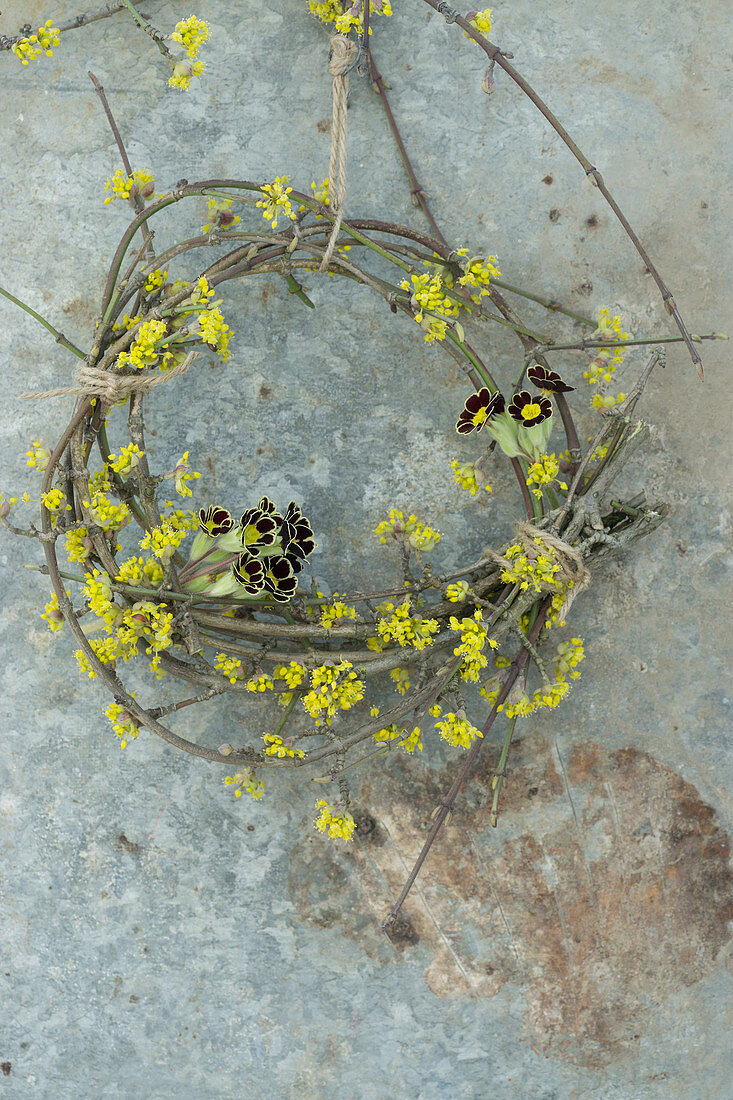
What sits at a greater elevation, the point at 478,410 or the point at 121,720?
the point at 478,410

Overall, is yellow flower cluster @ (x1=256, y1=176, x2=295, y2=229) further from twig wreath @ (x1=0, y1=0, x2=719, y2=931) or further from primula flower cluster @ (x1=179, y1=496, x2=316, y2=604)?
primula flower cluster @ (x1=179, y1=496, x2=316, y2=604)

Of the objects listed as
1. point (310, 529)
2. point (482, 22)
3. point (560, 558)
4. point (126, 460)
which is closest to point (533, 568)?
point (560, 558)

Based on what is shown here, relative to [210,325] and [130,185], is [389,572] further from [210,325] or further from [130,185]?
[130,185]

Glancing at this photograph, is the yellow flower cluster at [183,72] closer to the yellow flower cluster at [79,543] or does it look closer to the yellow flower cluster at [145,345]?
the yellow flower cluster at [145,345]

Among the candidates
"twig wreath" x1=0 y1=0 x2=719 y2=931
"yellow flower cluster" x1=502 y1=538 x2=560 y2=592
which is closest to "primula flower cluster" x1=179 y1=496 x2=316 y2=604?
"twig wreath" x1=0 y1=0 x2=719 y2=931

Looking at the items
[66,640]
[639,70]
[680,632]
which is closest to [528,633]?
[680,632]

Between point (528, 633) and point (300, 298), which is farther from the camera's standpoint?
point (300, 298)

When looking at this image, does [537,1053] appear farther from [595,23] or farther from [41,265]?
[595,23]
